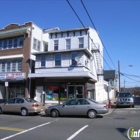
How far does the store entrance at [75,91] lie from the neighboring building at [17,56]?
545cm

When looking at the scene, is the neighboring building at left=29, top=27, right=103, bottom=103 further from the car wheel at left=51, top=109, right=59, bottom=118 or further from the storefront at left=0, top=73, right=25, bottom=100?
the car wheel at left=51, top=109, right=59, bottom=118

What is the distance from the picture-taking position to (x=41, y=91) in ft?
76.0

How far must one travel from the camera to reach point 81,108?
44.8ft

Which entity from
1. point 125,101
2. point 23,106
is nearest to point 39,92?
point 23,106

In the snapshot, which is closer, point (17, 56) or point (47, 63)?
point (47, 63)

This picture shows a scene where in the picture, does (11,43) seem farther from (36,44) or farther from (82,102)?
(82,102)

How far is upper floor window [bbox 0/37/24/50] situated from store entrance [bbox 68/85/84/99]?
923 centimetres

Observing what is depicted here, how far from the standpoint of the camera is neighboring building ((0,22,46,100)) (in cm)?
2428

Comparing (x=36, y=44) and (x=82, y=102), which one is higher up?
(x=36, y=44)

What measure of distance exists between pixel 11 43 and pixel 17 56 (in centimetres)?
253

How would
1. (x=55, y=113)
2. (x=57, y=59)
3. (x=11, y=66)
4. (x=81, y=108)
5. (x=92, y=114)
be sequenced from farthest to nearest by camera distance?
1. (x=11, y=66)
2. (x=57, y=59)
3. (x=55, y=113)
4. (x=81, y=108)
5. (x=92, y=114)

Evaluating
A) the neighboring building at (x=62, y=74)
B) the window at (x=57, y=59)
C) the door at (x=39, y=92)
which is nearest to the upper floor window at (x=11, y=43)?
the neighboring building at (x=62, y=74)

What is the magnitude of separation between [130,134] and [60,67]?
14.7 m

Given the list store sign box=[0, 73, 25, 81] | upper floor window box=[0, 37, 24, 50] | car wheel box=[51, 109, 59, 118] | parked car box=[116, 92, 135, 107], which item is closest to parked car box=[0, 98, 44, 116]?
car wheel box=[51, 109, 59, 118]
